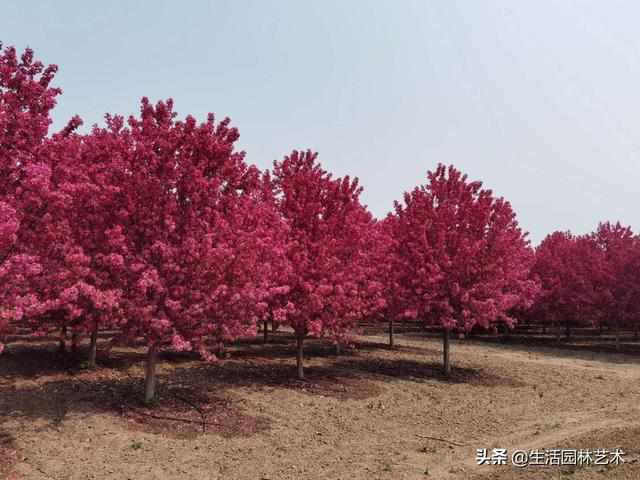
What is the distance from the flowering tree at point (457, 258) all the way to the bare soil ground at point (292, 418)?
2.79 metres

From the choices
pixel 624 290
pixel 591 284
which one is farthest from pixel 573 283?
pixel 624 290

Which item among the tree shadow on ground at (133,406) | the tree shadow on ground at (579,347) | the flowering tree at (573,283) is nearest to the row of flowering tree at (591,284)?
the flowering tree at (573,283)

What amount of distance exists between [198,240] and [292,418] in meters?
5.36

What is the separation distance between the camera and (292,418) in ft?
40.5

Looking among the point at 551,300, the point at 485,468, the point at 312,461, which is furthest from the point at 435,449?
the point at 551,300

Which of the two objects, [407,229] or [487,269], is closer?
[487,269]

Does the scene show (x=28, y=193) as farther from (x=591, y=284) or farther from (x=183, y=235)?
(x=591, y=284)

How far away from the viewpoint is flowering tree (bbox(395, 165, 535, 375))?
1764cm

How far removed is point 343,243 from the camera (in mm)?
16281

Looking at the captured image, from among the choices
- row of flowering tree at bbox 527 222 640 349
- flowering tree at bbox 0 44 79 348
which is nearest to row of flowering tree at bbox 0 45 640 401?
flowering tree at bbox 0 44 79 348

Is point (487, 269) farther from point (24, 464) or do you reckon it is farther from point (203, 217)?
point (24, 464)

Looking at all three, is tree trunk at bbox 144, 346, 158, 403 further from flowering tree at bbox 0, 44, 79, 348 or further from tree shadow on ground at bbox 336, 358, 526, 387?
tree shadow on ground at bbox 336, 358, 526, 387

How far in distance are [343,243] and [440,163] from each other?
6.61 metres

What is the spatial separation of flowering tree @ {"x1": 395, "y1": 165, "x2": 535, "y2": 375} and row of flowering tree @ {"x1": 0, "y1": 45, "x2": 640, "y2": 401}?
0.06 m
